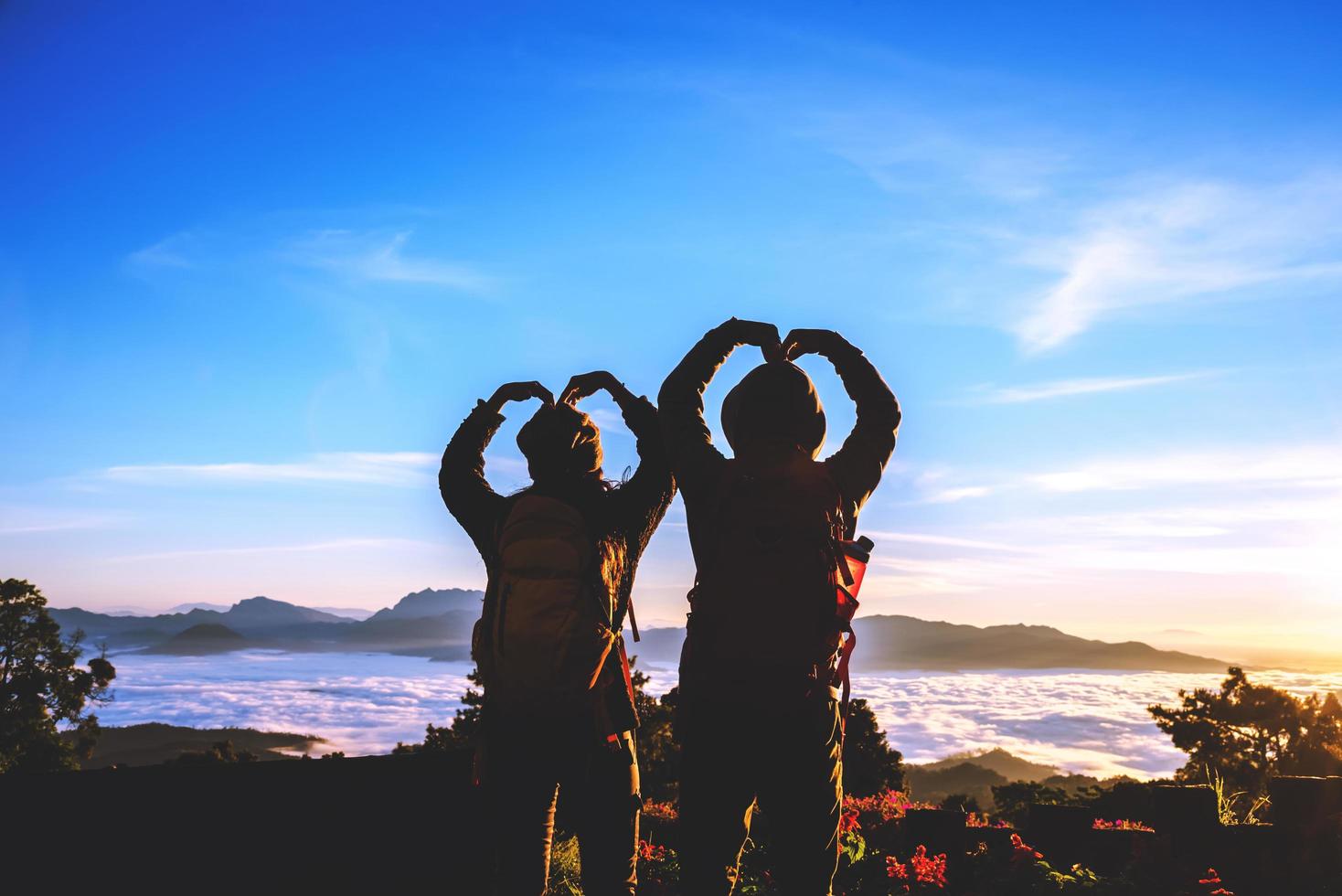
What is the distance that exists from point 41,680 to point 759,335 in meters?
49.5

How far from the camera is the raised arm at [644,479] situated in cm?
452

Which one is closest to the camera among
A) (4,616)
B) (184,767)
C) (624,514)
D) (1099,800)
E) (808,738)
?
(808,738)

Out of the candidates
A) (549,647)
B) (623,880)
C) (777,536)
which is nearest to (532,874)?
(623,880)

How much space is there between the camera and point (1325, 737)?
3544cm

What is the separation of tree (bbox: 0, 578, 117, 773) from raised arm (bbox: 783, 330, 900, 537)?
48112mm

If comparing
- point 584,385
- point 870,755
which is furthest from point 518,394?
point 870,755

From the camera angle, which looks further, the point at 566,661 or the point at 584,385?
the point at 584,385

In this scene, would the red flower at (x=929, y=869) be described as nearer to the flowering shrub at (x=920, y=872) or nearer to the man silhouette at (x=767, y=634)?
the flowering shrub at (x=920, y=872)

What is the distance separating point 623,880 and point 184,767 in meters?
4.47

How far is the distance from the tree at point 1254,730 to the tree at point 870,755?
53.5ft

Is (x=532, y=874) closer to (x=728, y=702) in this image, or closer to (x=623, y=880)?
(x=623, y=880)

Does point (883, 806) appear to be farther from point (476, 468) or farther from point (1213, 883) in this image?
point (476, 468)

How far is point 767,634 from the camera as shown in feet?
11.5

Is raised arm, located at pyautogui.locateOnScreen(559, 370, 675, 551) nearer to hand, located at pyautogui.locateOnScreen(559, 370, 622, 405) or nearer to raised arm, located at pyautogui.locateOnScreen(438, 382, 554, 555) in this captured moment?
hand, located at pyautogui.locateOnScreen(559, 370, 622, 405)
